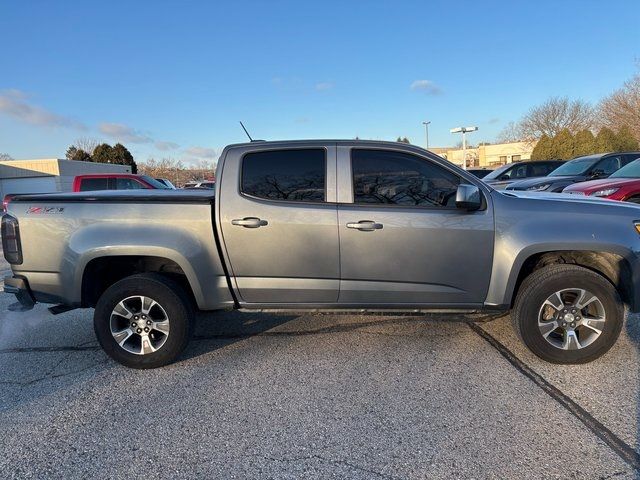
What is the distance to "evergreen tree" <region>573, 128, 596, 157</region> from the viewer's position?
27.5m

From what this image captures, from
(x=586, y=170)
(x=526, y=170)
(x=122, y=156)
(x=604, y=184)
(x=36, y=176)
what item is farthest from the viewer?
(x=122, y=156)

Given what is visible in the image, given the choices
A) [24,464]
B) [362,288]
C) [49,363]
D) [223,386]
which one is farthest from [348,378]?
[49,363]

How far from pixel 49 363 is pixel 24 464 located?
5.17ft

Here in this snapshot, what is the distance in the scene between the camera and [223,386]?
3.42 m

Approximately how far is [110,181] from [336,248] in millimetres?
12590

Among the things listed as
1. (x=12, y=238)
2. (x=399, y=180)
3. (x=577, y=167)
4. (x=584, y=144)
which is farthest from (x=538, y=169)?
(x=584, y=144)

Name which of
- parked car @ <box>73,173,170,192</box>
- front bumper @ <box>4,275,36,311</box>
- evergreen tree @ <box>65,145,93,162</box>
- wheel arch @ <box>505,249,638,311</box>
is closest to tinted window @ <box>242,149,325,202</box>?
wheel arch @ <box>505,249,638,311</box>

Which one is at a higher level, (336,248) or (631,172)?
(631,172)

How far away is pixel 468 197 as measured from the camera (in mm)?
3432

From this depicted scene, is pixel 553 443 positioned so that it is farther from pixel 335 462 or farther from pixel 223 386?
pixel 223 386

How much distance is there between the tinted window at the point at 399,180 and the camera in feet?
12.1

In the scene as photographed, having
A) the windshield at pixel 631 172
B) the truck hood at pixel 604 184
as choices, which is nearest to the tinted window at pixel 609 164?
the windshield at pixel 631 172

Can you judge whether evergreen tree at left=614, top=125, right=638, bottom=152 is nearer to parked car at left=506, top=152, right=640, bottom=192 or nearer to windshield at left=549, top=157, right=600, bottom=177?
parked car at left=506, top=152, right=640, bottom=192

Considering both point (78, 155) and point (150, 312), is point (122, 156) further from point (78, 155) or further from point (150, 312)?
point (150, 312)
